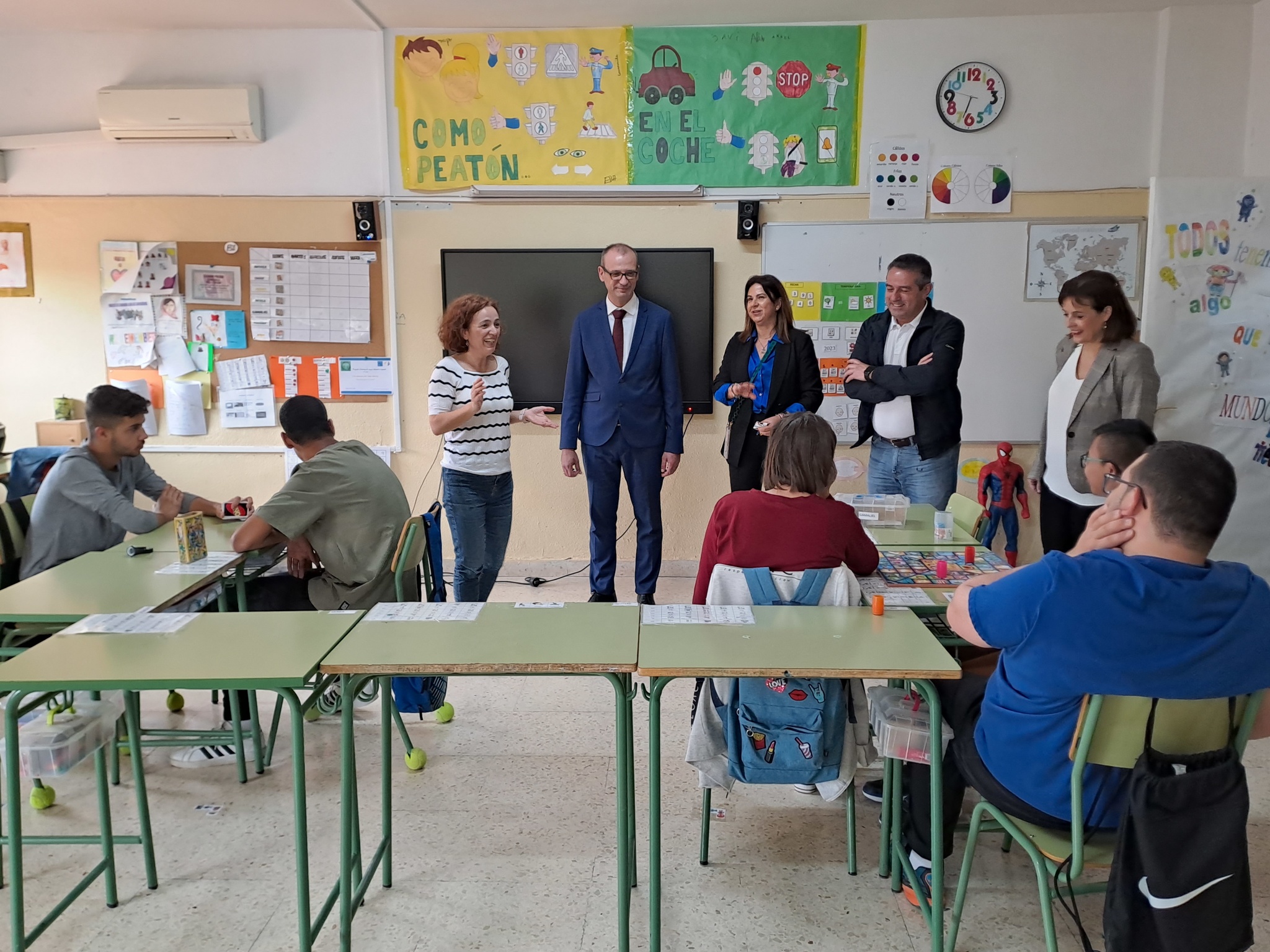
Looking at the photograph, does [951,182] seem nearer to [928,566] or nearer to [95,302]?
[928,566]

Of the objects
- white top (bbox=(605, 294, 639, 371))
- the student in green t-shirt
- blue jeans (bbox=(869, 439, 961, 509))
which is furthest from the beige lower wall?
the student in green t-shirt

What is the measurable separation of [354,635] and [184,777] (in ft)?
4.03

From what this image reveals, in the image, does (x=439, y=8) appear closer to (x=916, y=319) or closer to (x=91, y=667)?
(x=916, y=319)

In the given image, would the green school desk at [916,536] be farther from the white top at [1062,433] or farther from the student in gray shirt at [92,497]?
the student in gray shirt at [92,497]

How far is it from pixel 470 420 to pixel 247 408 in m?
1.98

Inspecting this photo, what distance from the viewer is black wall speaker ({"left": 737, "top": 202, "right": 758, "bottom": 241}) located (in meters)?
4.61

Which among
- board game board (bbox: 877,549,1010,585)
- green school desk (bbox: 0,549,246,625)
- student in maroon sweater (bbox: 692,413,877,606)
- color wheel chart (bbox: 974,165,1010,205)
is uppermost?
color wheel chart (bbox: 974,165,1010,205)

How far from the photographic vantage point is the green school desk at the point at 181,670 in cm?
178

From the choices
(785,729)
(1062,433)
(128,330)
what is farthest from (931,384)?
(128,330)

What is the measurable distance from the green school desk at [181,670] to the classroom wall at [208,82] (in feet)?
10.8

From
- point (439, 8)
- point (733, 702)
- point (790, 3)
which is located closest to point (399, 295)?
point (439, 8)

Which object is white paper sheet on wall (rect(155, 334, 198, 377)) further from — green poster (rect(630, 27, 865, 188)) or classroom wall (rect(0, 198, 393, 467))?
green poster (rect(630, 27, 865, 188))

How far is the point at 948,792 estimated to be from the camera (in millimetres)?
2057

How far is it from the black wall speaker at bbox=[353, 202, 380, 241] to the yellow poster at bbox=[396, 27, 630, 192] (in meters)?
0.24
